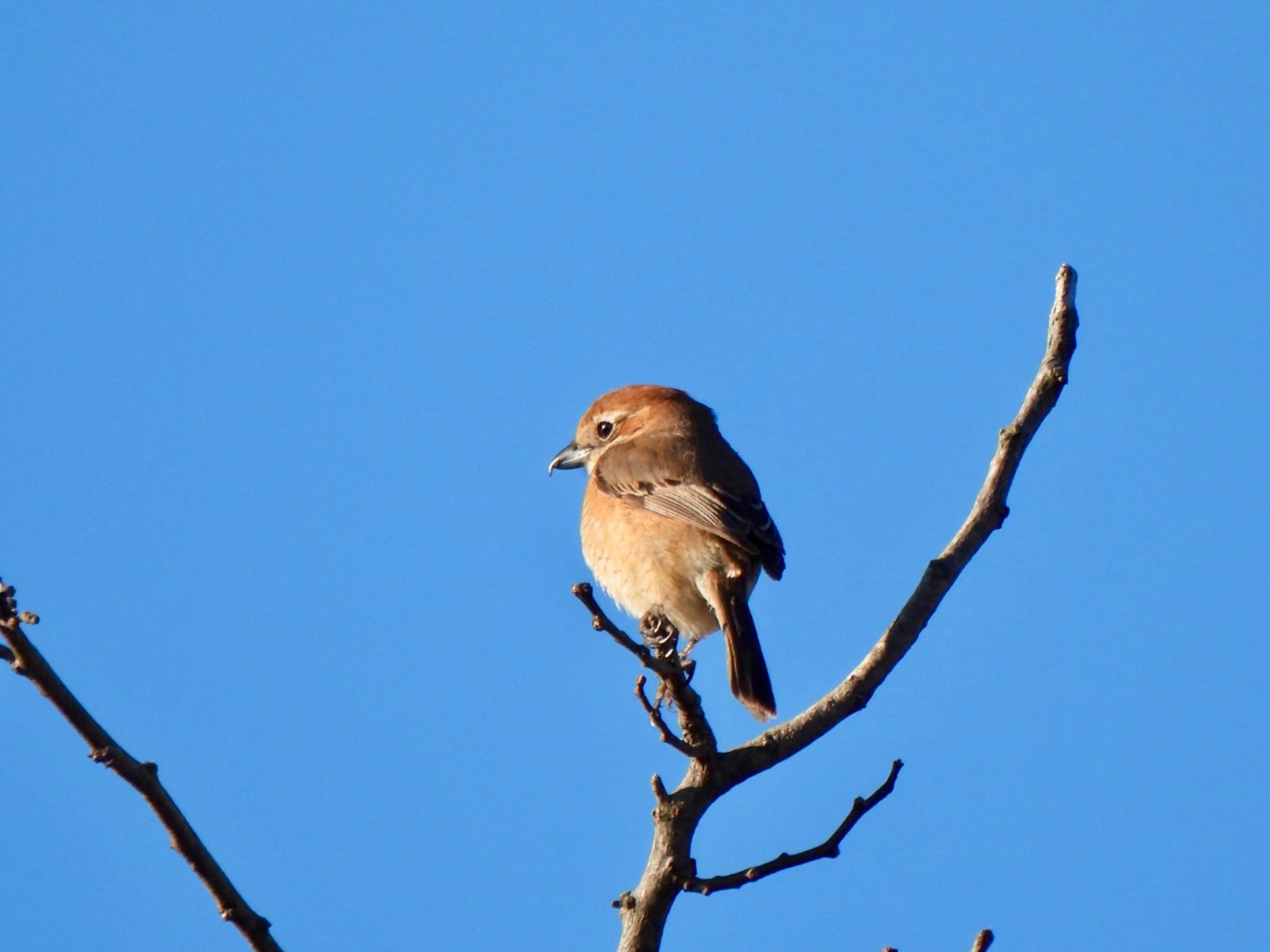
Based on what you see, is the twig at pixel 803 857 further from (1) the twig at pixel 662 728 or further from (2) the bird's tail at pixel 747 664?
(2) the bird's tail at pixel 747 664

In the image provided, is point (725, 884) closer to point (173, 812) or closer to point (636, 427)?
point (173, 812)

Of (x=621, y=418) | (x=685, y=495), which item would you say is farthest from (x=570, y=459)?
(x=685, y=495)

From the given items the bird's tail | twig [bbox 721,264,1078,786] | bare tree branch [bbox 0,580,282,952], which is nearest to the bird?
the bird's tail

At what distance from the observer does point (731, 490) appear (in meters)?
6.49

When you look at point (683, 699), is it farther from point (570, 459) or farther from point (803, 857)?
point (570, 459)

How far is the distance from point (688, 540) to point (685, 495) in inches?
11.4

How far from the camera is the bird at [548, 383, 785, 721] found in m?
5.83

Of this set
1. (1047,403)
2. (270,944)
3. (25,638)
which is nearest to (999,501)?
(1047,403)

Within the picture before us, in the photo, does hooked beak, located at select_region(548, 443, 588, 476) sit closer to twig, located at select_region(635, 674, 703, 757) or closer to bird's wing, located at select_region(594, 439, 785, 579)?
bird's wing, located at select_region(594, 439, 785, 579)

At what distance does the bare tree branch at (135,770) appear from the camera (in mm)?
2426

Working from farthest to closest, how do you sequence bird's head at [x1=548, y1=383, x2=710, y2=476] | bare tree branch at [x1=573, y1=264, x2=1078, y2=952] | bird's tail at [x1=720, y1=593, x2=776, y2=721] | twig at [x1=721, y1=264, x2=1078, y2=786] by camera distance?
bird's head at [x1=548, y1=383, x2=710, y2=476] → bird's tail at [x1=720, y1=593, x2=776, y2=721] → twig at [x1=721, y1=264, x2=1078, y2=786] → bare tree branch at [x1=573, y1=264, x2=1078, y2=952]

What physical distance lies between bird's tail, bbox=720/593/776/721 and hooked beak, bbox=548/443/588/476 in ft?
6.67

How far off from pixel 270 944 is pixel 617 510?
3942 millimetres

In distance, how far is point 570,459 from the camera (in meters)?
7.79
